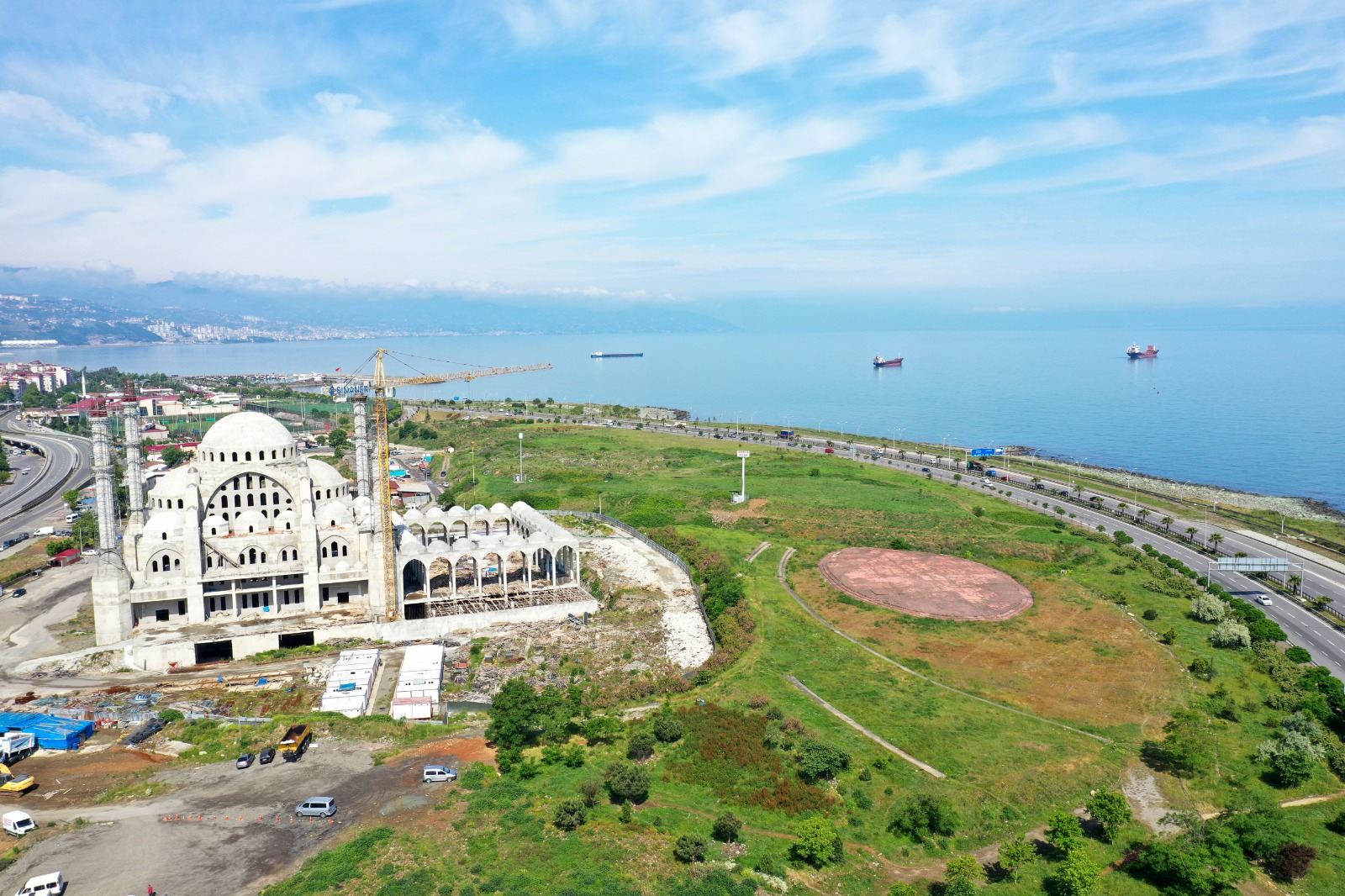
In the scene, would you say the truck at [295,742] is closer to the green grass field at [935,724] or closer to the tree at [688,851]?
the green grass field at [935,724]

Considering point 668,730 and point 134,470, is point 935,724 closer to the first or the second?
point 668,730

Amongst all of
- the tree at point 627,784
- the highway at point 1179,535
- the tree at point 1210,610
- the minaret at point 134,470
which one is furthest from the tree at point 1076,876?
the minaret at point 134,470

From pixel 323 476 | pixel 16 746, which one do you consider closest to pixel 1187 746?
pixel 16 746

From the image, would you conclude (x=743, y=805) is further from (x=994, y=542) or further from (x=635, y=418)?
(x=635, y=418)

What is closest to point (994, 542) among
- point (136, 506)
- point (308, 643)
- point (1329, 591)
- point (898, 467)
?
point (1329, 591)

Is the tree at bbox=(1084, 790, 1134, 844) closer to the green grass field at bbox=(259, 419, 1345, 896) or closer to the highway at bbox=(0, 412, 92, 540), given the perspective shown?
the green grass field at bbox=(259, 419, 1345, 896)

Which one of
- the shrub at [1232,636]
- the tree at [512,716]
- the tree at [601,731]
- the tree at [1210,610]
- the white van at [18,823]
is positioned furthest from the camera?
the tree at [1210,610]
